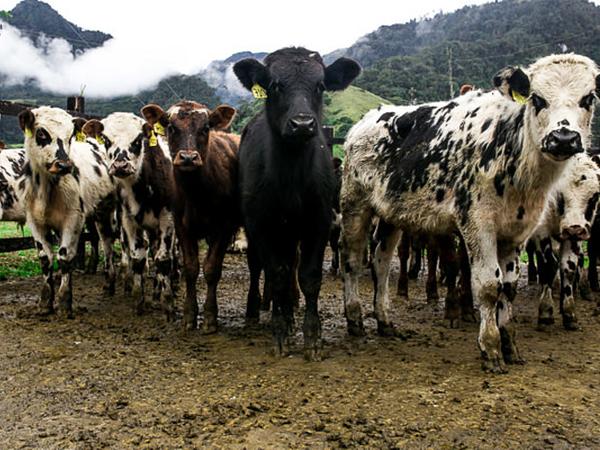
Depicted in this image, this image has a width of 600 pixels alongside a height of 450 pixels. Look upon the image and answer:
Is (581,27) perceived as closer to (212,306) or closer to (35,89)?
(35,89)

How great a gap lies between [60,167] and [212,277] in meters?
2.21

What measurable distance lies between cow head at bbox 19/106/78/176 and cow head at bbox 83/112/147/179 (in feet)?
1.06

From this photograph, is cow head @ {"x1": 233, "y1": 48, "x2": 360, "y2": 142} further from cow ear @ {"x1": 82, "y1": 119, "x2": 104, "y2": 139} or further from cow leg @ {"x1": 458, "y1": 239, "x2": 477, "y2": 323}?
cow leg @ {"x1": 458, "y1": 239, "x2": 477, "y2": 323}

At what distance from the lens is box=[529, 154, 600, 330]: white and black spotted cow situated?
661cm

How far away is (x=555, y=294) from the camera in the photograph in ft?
27.8

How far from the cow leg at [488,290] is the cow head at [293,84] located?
1.71m

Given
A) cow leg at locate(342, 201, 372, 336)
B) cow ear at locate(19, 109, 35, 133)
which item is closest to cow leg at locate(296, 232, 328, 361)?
cow leg at locate(342, 201, 372, 336)

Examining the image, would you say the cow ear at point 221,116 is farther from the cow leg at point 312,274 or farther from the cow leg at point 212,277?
the cow leg at point 312,274

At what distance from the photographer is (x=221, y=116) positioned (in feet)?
21.3

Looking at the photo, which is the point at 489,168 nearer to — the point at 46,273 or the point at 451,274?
the point at 451,274

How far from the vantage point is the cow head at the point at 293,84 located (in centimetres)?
→ 480

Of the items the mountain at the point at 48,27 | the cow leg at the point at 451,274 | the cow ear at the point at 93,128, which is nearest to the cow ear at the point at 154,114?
the cow ear at the point at 93,128

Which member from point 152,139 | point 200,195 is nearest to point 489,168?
point 200,195

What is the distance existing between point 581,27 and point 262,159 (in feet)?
234
